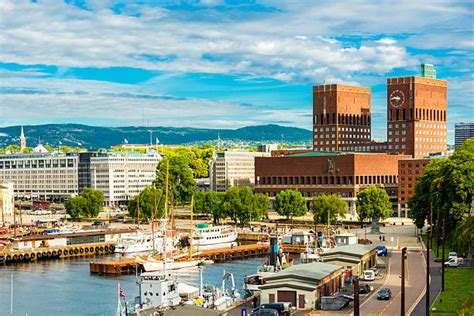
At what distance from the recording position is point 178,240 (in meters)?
140

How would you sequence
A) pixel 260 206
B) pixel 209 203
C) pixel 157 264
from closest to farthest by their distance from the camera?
1. pixel 157 264
2. pixel 260 206
3. pixel 209 203

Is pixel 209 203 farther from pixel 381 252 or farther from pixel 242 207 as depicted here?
pixel 381 252

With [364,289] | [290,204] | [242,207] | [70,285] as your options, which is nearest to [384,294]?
[364,289]

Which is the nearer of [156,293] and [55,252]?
[156,293]

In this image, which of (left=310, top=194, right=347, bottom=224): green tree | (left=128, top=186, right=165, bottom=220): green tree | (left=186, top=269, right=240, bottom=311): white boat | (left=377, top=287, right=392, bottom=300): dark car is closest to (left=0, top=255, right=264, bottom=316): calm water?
(left=186, top=269, right=240, bottom=311): white boat

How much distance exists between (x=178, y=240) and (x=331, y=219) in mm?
34879

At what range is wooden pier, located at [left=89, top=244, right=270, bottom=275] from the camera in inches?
4299

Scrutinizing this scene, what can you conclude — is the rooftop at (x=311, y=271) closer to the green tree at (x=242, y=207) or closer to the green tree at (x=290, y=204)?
the green tree at (x=242, y=207)

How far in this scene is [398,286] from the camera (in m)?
76.2

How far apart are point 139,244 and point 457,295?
70510 millimetres

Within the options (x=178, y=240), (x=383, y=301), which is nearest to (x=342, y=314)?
(x=383, y=301)

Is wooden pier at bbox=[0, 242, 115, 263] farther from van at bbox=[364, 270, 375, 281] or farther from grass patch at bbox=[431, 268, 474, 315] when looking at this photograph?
grass patch at bbox=[431, 268, 474, 315]

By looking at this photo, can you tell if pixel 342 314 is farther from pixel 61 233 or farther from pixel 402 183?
pixel 402 183

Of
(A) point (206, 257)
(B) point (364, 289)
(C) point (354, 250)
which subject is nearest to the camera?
(B) point (364, 289)
